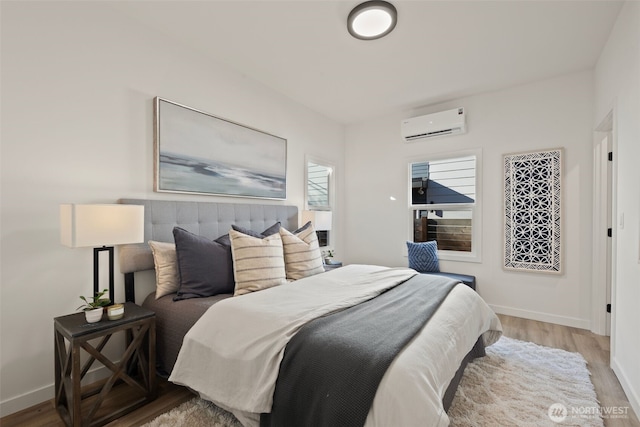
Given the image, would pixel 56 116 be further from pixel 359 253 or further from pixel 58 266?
pixel 359 253

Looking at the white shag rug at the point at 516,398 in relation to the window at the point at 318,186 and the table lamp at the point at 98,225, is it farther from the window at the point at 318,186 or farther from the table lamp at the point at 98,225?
the window at the point at 318,186

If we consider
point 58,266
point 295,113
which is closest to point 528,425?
point 58,266

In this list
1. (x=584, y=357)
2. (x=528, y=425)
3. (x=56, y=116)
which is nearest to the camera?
(x=528, y=425)

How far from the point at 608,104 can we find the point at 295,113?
123 inches

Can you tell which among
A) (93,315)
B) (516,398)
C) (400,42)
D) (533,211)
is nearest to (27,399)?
(93,315)

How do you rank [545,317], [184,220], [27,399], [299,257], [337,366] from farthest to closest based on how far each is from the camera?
[545,317]
[299,257]
[184,220]
[27,399]
[337,366]

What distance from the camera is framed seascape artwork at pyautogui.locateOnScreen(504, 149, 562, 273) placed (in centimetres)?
336

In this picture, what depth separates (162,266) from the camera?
2.23 m

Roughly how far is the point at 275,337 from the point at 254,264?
86 cm

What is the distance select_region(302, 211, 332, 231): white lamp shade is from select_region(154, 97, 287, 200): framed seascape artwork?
37 cm

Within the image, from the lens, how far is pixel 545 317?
3404mm

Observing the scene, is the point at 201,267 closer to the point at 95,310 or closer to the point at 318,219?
the point at 95,310

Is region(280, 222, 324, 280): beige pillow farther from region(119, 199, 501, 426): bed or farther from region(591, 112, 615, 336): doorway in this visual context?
region(591, 112, 615, 336): doorway

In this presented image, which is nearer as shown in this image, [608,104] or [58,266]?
[58,266]
